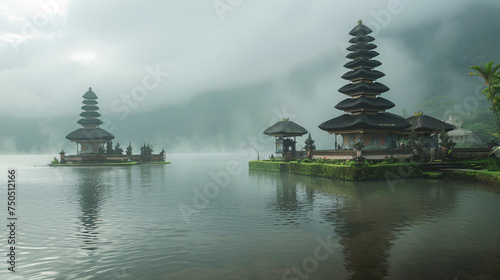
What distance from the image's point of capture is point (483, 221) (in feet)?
44.7

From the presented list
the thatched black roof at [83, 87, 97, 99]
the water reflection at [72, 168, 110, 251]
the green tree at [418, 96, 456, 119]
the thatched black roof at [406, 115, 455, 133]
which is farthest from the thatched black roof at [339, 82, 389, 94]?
the green tree at [418, 96, 456, 119]

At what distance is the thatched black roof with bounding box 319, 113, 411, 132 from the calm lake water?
21.6m

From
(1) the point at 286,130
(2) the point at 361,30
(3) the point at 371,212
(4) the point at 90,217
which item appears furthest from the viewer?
(1) the point at 286,130

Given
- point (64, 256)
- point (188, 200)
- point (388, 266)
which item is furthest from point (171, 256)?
point (188, 200)

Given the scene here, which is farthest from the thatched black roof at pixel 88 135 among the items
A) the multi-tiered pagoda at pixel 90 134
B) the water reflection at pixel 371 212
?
the water reflection at pixel 371 212

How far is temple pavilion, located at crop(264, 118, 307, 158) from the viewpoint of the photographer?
52.6 m

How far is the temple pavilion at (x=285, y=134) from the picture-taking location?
52594 millimetres

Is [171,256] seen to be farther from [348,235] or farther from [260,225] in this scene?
[348,235]

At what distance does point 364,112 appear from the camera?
4484 centimetres

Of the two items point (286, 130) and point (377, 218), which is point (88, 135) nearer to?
point (286, 130)

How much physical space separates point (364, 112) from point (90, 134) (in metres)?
58.6

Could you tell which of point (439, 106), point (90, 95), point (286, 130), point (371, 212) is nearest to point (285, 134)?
point (286, 130)

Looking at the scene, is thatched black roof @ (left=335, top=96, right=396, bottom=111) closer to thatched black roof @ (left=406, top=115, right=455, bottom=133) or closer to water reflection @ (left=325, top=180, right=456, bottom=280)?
thatched black roof @ (left=406, top=115, right=455, bottom=133)

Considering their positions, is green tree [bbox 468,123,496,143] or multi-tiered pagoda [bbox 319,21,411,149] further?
green tree [bbox 468,123,496,143]
